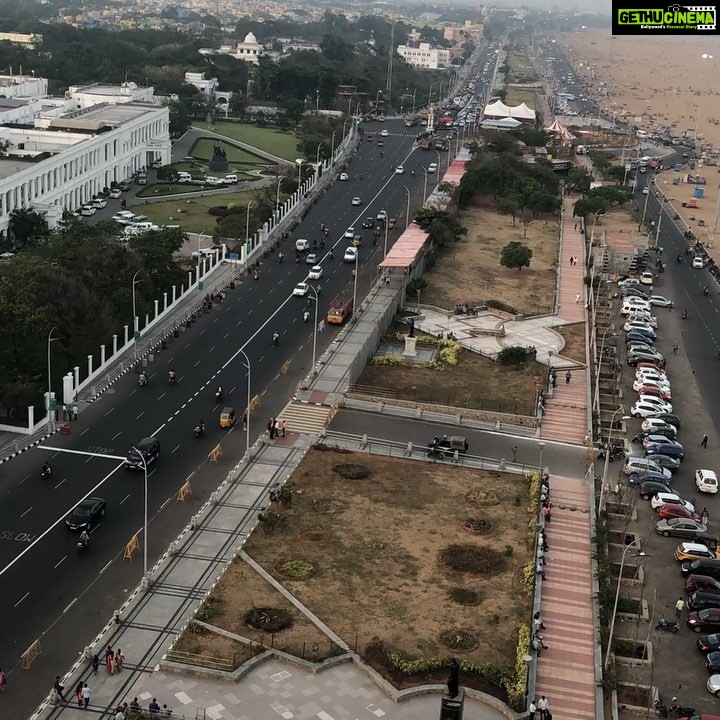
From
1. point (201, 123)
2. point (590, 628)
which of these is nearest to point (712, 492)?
point (590, 628)

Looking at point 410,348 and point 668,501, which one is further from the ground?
point 410,348

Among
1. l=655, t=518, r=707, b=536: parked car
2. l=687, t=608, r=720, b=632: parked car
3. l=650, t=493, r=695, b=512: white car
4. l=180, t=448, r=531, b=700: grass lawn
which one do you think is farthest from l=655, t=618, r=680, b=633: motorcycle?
l=650, t=493, r=695, b=512: white car

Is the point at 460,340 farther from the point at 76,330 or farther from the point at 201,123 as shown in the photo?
the point at 201,123

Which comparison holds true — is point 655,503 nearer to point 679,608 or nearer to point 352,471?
point 679,608

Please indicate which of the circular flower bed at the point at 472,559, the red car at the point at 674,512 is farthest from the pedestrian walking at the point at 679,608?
the red car at the point at 674,512

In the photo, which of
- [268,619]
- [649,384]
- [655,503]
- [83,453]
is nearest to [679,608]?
[655,503]

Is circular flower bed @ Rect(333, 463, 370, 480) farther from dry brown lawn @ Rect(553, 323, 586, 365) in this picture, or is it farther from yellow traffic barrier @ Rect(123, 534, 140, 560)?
dry brown lawn @ Rect(553, 323, 586, 365)
